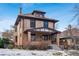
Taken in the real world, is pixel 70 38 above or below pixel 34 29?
below

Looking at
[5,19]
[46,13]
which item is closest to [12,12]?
[5,19]

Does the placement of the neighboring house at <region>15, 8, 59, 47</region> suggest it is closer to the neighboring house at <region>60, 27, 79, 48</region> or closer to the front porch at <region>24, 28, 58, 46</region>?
the front porch at <region>24, 28, 58, 46</region>

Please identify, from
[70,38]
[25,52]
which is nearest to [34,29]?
[25,52]

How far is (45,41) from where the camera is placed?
233 inches

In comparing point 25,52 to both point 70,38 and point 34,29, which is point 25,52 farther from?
point 70,38

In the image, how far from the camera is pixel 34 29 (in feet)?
19.4

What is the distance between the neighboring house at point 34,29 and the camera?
588cm

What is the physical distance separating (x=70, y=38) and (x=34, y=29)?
1.95 feet

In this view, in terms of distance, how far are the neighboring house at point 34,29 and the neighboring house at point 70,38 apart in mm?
129

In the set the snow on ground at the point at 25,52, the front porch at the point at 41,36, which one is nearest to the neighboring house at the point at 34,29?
the front porch at the point at 41,36

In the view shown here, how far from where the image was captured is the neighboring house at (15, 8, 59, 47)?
588 centimetres

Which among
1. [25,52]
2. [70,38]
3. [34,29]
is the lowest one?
[25,52]

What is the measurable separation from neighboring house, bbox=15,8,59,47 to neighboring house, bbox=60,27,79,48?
13 centimetres

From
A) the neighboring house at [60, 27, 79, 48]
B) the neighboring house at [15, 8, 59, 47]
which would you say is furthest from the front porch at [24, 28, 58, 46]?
the neighboring house at [60, 27, 79, 48]
